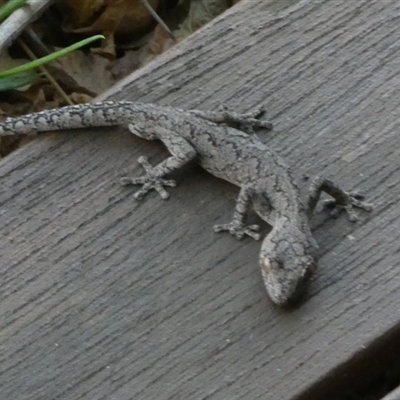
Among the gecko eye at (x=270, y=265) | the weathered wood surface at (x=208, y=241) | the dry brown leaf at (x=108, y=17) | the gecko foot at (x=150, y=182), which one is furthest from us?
the dry brown leaf at (x=108, y=17)

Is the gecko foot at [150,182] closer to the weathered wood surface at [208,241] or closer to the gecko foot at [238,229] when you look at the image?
the weathered wood surface at [208,241]

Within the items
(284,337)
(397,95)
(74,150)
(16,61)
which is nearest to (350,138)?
(397,95)

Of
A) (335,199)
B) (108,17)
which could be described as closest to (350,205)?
(335,199)

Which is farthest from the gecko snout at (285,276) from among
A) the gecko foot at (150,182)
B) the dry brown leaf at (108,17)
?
the dry brown leaf at (108,17)

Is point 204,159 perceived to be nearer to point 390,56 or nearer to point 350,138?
point 350,138

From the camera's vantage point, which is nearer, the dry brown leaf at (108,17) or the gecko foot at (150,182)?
the gecko foot at (150,182)

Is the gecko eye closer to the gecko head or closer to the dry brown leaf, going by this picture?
the gecko head
